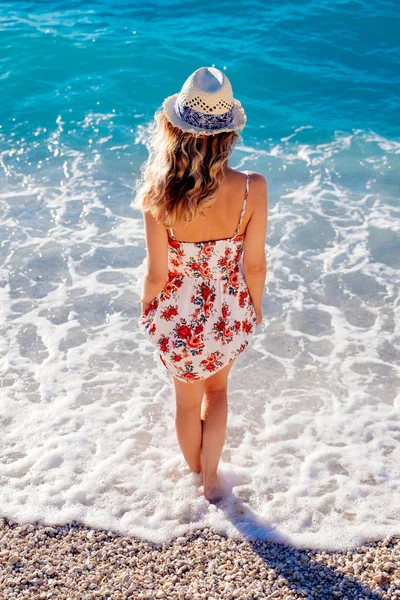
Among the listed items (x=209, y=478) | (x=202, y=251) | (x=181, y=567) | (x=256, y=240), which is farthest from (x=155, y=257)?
(x=181, y=567)

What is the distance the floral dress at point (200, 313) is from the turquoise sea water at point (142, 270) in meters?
0.91

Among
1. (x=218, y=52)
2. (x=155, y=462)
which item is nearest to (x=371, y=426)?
(x=155, y=462)

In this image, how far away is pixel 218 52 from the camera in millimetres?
10219

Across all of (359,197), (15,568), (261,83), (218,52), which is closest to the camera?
(15,568)

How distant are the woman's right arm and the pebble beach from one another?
122cm

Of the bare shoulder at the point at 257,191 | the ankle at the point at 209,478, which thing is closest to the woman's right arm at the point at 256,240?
the bare shoulder at the point at 257,191

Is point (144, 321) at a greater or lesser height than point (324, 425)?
greater

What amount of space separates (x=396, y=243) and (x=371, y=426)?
2.58m

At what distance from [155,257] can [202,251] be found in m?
0.21

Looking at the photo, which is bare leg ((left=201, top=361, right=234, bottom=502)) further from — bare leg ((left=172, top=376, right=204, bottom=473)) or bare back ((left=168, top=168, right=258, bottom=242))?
bare back ((left=168, top=168, right=258, bottom=242))

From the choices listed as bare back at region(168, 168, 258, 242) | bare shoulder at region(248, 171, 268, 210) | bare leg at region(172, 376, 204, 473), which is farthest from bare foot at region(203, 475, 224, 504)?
bare shoulder at region(248, 171, 268, 210)

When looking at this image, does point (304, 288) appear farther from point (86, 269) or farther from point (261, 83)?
point (261, 83)

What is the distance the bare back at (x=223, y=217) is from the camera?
2.86m

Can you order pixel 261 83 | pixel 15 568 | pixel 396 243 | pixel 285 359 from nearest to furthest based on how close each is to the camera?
pixel 15 568 < pixel 285 359 < pixel 396 243 < pixel 261 83
